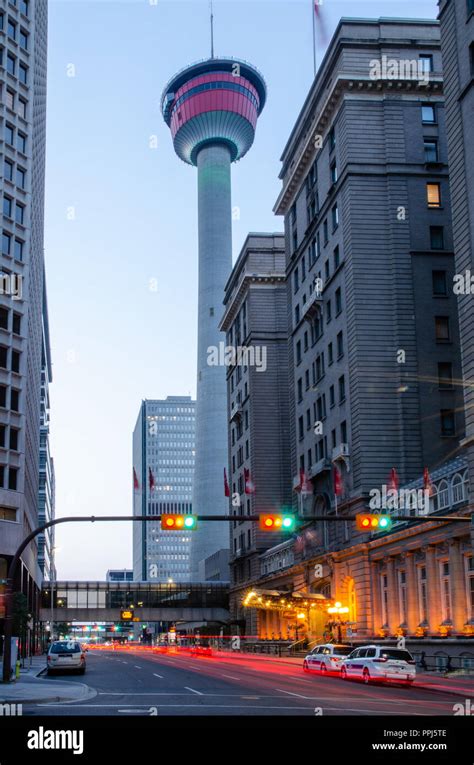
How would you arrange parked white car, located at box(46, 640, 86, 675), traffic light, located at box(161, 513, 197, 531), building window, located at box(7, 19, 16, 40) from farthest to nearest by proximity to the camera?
1. building window, located at box(7, 19, 16, 40)
2. parked white car, located at box(46, 640, 86, 675)
3. traffic light, located at box(161, 513, 197, 531)

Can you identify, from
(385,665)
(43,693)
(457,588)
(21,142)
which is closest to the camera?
(43,693)

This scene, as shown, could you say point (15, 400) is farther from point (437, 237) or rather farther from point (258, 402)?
point (258, 402)

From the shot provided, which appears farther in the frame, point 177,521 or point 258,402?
point 258,402

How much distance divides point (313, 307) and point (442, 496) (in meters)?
31.2

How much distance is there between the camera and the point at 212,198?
612 feet

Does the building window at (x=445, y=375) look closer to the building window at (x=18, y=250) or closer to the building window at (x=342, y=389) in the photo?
the building window at (x=342, y=389)

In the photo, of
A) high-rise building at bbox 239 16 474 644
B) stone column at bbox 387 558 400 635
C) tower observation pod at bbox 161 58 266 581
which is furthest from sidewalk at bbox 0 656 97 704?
tower observation pod at bbox 161 58 266 581

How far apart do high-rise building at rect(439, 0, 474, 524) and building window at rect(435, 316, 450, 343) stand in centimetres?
1830

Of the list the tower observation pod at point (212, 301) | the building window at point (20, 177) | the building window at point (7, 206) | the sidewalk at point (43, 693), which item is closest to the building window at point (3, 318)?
the building window at point (7, 206)

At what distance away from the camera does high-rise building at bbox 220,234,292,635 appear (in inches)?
4316

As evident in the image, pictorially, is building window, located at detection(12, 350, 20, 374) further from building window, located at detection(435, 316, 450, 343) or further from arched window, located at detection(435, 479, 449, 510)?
arched window, located at detection(435, 479, 449, 510)

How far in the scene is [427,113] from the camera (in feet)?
235

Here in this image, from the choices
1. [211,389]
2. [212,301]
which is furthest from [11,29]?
[211,389]
